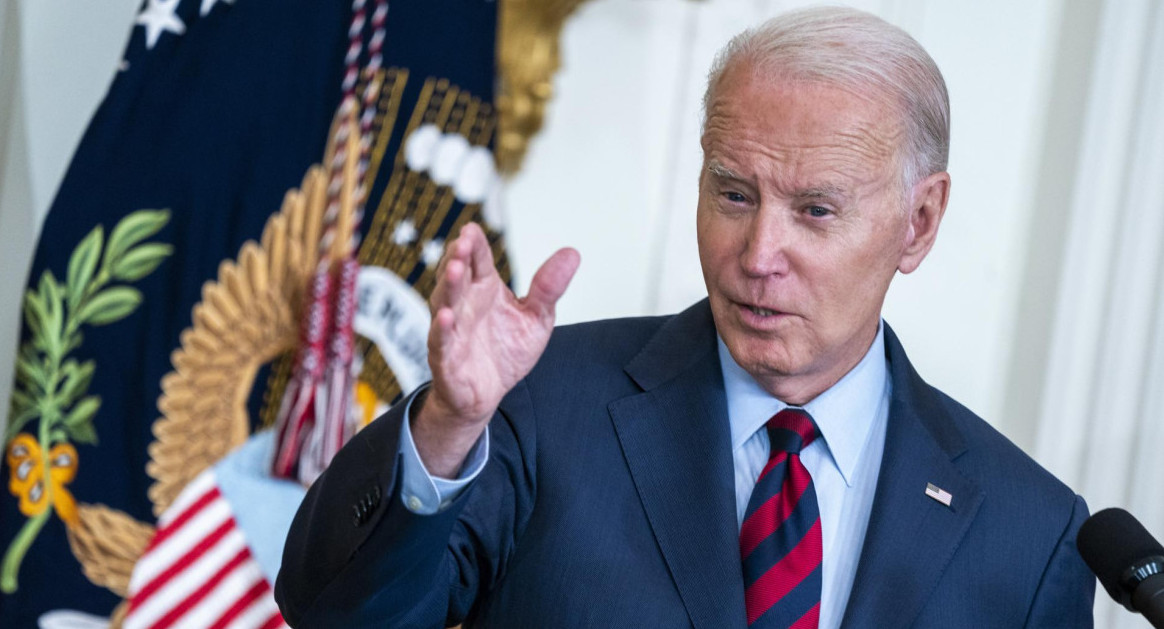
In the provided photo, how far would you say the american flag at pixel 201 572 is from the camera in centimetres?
258

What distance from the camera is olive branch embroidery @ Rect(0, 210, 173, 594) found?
2.49 metres

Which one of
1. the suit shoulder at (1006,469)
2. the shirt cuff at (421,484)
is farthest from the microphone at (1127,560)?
the shirt cuff at (421,484)

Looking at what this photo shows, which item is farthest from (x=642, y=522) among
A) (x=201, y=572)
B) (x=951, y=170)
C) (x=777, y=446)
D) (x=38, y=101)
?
(x=951, y=170)

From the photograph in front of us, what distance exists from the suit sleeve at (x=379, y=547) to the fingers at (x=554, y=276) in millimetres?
207

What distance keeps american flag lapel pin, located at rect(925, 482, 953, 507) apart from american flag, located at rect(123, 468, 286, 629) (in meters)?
1.40

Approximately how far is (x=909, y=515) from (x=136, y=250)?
61.3 inches

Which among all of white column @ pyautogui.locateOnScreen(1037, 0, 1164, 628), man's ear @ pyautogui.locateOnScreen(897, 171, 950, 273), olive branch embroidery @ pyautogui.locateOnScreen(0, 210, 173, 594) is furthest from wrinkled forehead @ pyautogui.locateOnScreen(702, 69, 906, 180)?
white column @ pyautogui.locateOnScreen(1037, 0, 1164, 628)

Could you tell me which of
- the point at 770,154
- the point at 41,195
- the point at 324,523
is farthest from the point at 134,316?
the point at 770,154

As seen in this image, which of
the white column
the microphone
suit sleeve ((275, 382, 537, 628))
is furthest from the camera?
the white column

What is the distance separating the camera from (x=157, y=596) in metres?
2.57

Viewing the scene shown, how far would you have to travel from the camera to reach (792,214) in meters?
1.77

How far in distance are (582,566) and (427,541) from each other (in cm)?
30

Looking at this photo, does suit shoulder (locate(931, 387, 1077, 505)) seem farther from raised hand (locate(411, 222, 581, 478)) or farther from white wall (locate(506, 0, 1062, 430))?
white wall (locate(506, 0, 1062, 430))

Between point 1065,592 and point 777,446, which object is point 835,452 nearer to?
point 777,446
